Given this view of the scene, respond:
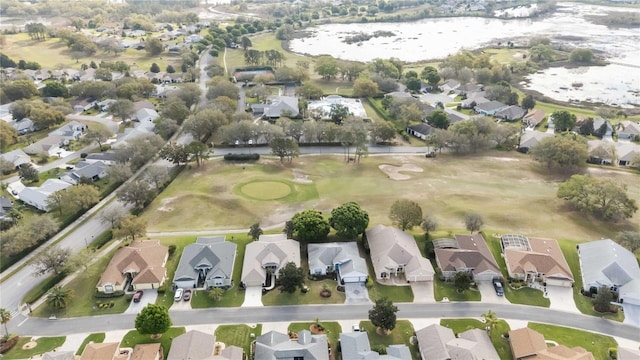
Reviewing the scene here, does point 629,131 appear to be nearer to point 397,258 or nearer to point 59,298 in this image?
point 397,258

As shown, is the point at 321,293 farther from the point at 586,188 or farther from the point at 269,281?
the point at 586,188

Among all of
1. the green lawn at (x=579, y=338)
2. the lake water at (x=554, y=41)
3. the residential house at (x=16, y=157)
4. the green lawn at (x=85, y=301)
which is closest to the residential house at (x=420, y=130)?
the lake water at (x=554, y=41)

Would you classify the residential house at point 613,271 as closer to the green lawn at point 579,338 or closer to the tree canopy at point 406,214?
the green lawn at point 579,338

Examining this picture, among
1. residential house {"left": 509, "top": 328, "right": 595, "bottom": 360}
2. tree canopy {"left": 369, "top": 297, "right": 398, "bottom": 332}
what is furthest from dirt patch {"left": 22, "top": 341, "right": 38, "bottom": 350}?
residential house {"left": 509, "top": 328, "right": 595, "bottom": 360}

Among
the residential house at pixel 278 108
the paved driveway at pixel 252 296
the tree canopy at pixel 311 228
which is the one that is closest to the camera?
the paved driveway at pixel 252 296

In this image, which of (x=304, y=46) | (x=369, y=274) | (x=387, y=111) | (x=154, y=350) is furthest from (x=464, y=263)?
(x=304, y=46)

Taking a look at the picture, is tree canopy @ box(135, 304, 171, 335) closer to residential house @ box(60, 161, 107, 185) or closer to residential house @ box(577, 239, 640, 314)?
residential house @ box(60, 161, 107, 185)
